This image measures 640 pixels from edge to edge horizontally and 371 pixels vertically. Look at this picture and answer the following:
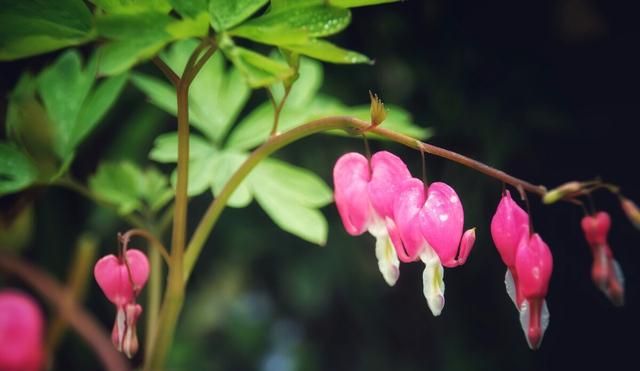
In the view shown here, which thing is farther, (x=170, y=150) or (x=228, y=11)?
(x=170, y=150)

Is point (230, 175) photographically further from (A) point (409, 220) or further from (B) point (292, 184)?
(A) point (409, 220)

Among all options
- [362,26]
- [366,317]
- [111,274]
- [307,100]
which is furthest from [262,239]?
[111,274]

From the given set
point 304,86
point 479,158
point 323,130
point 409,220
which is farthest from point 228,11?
point 479,158

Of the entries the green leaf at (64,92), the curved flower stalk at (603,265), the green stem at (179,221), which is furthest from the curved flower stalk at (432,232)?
the green leaf at (64,92)

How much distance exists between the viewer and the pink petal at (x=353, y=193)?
891 mm

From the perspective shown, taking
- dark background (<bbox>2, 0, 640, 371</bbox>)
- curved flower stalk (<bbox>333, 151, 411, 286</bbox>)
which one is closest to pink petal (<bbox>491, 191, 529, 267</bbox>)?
curved flower stalk (<bbox>333, 151, 411, 286</bbox>)

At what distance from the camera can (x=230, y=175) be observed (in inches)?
47.1

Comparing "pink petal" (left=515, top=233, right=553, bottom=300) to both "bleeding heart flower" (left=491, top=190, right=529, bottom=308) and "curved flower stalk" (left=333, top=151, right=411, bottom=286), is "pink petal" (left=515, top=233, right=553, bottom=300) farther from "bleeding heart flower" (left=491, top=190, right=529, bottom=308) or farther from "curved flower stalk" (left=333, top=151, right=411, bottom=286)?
"curved flower stalk" (left=333, top=151, right=411, bottom=286)

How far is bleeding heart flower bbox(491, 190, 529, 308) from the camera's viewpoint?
0.81m

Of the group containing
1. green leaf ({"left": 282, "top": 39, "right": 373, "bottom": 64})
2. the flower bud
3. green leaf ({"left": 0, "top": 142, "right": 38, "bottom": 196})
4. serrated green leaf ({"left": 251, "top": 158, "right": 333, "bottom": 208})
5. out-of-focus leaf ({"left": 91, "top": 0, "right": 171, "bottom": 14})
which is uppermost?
green leaf ({"left": 282, "top": 39, "right": 373, "bottom": 64})

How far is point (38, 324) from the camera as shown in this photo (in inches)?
31.5

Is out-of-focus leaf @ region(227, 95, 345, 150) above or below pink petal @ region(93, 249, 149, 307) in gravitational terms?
above

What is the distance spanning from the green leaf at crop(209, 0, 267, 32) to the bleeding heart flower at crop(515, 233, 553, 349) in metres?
0.39

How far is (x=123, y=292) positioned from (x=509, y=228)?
43 cm
